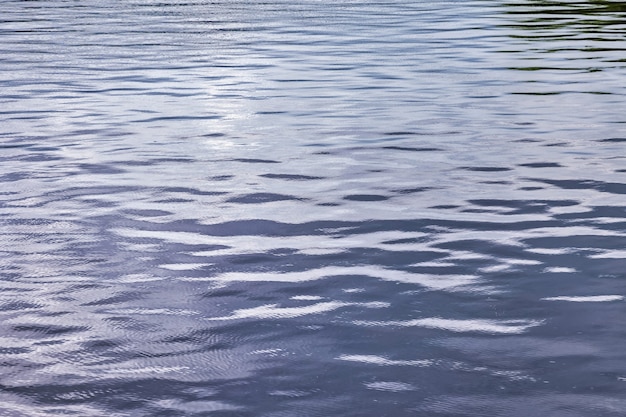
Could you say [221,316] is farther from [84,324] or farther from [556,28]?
[556,28]

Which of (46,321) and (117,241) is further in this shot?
(117,241)

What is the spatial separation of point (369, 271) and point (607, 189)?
4011mm

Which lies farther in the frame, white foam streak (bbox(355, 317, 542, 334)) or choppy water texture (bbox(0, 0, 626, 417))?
white foam streak (bbox(355, 317, 542, 334))

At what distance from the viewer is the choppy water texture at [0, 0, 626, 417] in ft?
24.0

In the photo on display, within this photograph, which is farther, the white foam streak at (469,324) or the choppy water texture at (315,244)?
the white foam streak at (469,324)

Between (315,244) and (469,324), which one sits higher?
(469,324)

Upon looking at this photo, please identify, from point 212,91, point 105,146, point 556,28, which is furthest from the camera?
point 556,28

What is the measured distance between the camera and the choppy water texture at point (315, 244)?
733 centimetres

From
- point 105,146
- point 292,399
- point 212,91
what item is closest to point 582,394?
point 292,399

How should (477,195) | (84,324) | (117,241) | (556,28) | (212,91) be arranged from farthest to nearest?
(556,28) → (212,91) → (477,195) → (117,241) → (84,324)

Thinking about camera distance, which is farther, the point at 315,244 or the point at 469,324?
the point at 315,244

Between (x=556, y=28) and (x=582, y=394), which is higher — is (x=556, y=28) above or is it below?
below

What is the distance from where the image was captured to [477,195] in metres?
12.7

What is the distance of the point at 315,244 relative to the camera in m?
10.8
